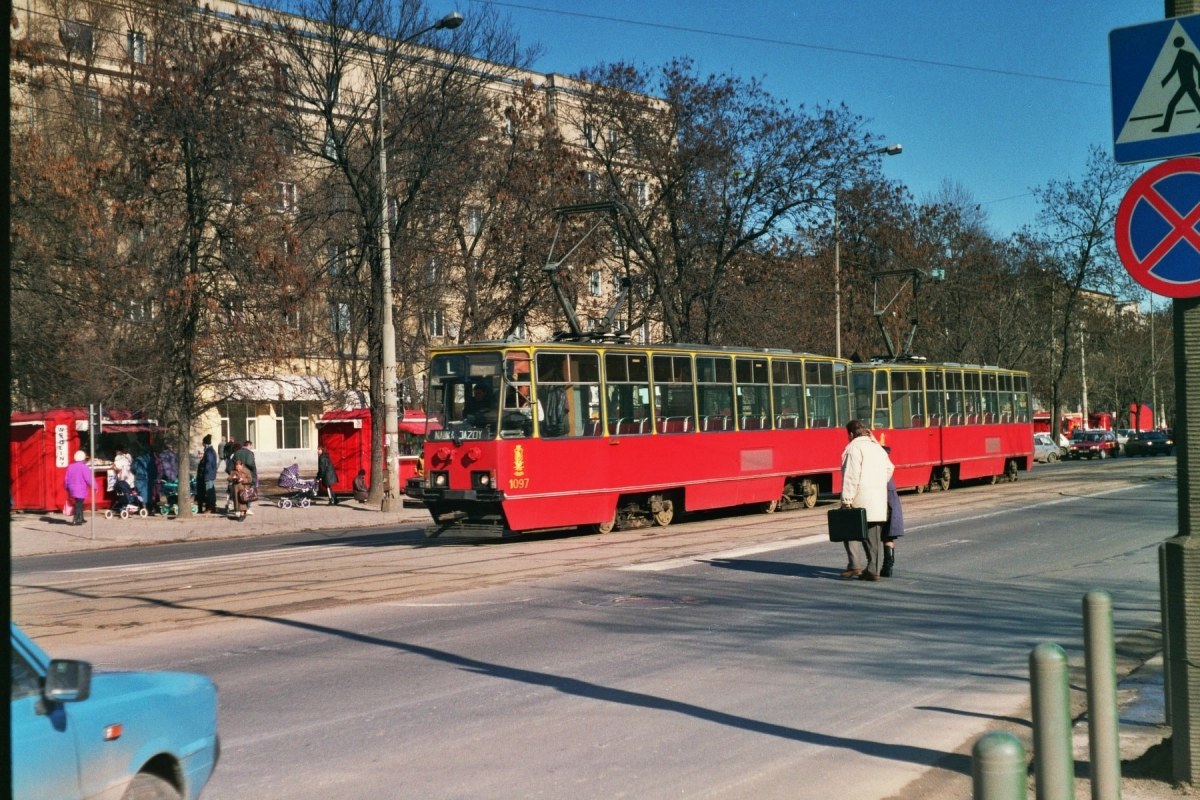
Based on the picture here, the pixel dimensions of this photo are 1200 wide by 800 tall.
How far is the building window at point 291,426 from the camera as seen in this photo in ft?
188

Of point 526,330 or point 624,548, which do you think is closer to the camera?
point 624,548

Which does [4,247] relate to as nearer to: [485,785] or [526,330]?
[485,785]

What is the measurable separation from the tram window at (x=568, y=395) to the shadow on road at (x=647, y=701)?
8.62 meters

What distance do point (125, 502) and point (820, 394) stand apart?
16005 millimetres

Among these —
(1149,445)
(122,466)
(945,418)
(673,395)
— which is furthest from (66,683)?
Result: (1149,445)

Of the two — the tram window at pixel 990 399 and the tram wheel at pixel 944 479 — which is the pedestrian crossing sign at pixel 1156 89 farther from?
the tram window at pixel 990 399

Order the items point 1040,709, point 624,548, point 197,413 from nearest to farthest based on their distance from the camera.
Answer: point 1040,709 < point 624,548 < point 197,413

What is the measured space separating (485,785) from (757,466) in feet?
62.4

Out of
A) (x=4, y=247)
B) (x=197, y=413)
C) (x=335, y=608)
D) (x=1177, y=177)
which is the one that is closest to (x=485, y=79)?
(x=197, y=413)

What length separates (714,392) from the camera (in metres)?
23.2

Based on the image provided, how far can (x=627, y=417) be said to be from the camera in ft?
68.2

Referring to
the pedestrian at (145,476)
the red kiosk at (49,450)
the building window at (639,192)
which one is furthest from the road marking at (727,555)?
the building window at (639,192)

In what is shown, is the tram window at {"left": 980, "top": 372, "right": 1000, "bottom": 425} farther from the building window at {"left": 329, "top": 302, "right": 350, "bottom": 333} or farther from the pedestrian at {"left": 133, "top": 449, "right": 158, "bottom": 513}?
the pedestrian at {"left": 133, "top": 449, "right": 158, "bottom": 513}

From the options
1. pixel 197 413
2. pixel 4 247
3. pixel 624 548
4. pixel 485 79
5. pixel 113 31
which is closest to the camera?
pixel 4 247
